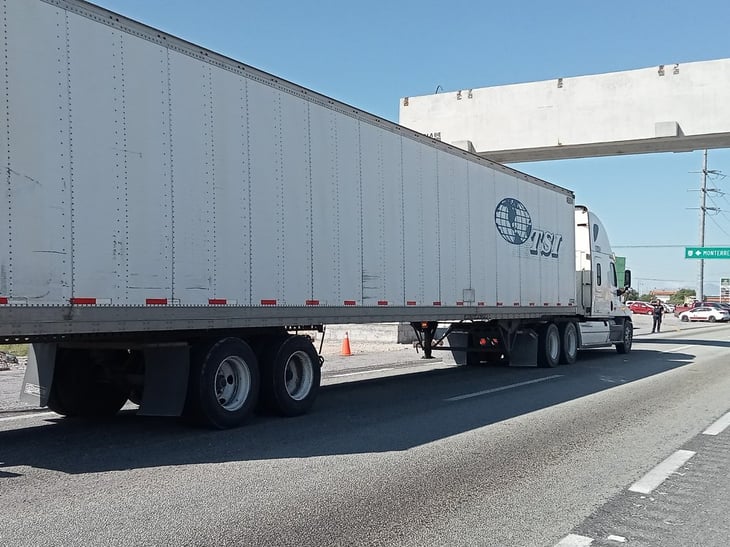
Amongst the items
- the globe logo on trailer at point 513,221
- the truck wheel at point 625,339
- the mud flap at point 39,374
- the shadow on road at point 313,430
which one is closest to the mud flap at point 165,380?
the shadow on road at point 313,430

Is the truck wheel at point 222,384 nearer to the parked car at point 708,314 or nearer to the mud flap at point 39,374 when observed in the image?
the mud flap at point 39,374

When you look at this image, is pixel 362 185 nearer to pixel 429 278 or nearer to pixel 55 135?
pixel 429 278

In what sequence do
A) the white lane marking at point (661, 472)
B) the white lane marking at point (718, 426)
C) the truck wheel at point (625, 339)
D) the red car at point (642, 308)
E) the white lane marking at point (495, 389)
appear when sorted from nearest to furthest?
1. the white lane marking at point (661, 472)
2. the white lane marking at point (718, 426)
3. the white lane marking at point (495, 389)
4. the truck wheel at point (625, 339)
5. the red car at point (642, 308)

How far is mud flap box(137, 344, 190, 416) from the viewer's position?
8672 millimetres

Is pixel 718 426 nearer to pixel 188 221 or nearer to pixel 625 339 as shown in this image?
pixel 188 221

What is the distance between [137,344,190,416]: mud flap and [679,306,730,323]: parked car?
58.7 meters

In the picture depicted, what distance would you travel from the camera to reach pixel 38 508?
5.77 meters

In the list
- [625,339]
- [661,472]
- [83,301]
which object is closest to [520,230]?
[625,339]

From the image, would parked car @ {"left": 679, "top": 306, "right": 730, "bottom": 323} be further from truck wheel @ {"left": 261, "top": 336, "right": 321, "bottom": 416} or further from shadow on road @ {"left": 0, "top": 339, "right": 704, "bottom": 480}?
truck wheel @ {"left": 261, "top": 336, "right": 321, "bottom": 416}

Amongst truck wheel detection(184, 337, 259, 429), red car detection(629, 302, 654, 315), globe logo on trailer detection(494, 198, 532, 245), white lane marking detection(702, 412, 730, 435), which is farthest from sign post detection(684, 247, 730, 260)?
truck wheel detection(184, 337, 259, 429)

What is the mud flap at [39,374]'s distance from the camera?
349 inches

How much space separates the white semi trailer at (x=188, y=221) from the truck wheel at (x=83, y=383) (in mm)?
26

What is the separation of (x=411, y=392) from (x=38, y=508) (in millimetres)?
7863

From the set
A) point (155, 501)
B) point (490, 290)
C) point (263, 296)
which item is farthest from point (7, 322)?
Result: point (490, 290)
